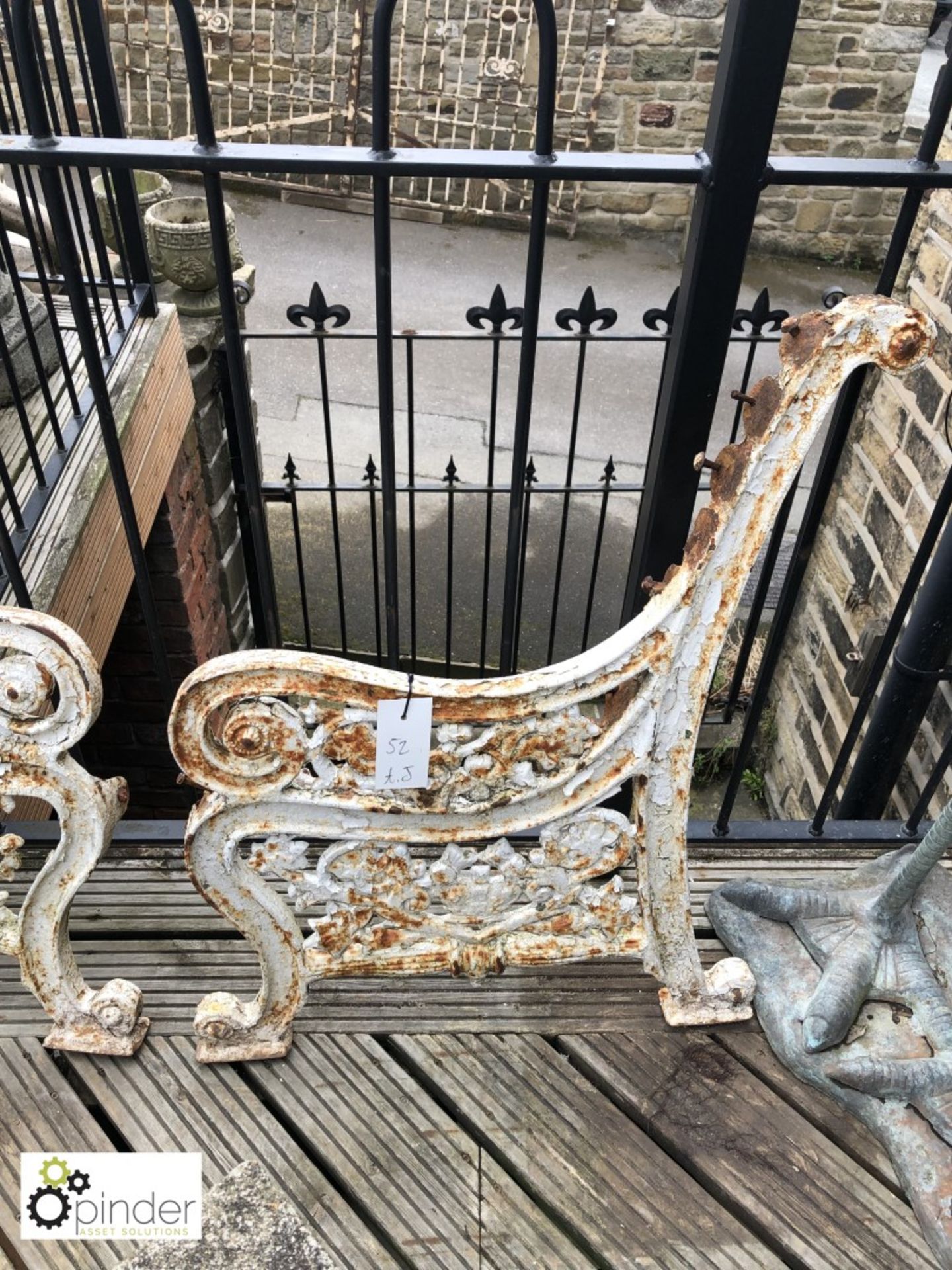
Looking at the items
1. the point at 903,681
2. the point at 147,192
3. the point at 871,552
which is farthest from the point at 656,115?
the point at 903,681

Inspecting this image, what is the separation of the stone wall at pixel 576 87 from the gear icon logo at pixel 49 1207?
832 cm

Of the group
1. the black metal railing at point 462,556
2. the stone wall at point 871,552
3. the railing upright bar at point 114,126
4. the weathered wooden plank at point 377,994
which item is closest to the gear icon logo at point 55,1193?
the weathered wooden plank at point 377,994

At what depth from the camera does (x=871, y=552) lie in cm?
384

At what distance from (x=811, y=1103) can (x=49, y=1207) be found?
1235 millimetres

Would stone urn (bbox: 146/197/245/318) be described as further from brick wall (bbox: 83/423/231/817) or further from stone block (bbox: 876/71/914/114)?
stone block (bbox: 876/71/914/114)

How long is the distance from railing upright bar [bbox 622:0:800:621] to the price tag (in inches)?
25.0

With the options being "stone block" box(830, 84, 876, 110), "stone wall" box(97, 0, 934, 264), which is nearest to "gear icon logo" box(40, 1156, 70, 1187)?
"stone wall" box(97, 0, 934, 264)

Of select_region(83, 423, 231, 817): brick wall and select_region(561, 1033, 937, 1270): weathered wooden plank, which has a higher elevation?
select_region(561, 1033, 937, 1270): weathered wooden plank

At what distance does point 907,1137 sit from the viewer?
168 cm

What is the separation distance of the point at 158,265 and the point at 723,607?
10.1 ft

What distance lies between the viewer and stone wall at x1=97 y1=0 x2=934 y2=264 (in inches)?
317

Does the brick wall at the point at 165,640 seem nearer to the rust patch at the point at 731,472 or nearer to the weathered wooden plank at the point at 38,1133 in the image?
the weathered wooden plank at the point at 38,1133

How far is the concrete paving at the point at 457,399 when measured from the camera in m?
5.52

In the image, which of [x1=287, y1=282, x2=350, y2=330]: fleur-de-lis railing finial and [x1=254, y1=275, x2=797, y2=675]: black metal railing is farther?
[x1=254, y1=275, x2=797, y2=675]: black metal railing
